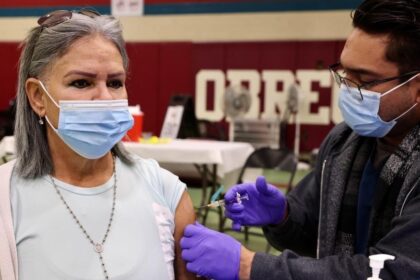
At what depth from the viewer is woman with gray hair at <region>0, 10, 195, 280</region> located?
1.15 metres

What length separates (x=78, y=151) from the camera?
1259mm

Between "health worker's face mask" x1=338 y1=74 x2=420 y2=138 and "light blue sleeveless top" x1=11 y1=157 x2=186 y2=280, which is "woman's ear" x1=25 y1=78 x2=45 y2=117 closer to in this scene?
"light blue sleeveless top" x1=11 y1=157 x2=186 y2=280

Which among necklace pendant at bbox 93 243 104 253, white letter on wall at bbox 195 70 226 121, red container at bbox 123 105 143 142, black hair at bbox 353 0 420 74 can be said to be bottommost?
white letter on wall at bbox 195 70 226 121

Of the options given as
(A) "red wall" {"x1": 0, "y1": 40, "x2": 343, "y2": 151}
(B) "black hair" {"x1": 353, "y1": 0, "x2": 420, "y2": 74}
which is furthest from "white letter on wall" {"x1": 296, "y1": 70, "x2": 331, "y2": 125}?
(B) "black hair" {"x1": 353, "y1": 0, "x2": 420, "y2": 74}

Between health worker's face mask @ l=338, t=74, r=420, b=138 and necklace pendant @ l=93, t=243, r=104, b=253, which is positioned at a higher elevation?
health worker's face mask @ l=338, t=74, r=420, b=138

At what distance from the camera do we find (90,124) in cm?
125

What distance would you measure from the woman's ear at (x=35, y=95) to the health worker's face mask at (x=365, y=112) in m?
0.92

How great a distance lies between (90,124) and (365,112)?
32.3 inches

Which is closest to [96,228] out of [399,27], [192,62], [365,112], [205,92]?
[365,112]

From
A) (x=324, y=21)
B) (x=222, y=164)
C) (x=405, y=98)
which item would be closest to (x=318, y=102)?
(x=324, y=21)

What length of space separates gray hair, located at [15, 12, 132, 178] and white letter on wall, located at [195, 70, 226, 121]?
22.1 ft

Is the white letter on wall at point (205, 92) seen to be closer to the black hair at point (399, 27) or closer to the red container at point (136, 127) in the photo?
the red container at point (136, 127)

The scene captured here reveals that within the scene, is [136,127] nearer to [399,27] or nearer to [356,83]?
[356,83]

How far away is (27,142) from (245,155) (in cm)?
311
